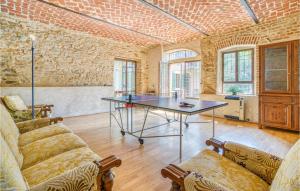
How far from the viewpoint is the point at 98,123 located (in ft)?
15.1

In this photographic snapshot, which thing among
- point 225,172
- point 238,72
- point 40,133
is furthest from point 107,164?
point 238,72

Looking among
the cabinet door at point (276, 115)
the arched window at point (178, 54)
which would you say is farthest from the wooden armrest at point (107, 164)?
the arched window at point (178, 54)

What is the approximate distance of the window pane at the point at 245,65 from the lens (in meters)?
5.05

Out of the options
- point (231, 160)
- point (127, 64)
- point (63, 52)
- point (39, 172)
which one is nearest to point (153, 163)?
point (231, 160)

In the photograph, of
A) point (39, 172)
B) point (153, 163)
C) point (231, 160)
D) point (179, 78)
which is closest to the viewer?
point (39, 172)

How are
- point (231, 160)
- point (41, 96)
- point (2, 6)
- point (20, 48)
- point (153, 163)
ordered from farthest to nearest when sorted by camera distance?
point (41, 96)
point (20, 48)
point (2, 6)
point (153, 163)
point (231, 160)

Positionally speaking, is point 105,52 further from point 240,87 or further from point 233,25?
point 240,87

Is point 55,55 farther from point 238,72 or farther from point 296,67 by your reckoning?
point 296,67

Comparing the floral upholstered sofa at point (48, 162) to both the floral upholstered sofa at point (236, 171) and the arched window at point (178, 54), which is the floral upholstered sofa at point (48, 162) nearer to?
the floral upholstered sofa at point (236, 171)

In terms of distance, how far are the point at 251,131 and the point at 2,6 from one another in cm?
676

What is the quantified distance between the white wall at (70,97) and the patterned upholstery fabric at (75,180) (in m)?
4.79

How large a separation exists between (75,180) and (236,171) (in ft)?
3.74

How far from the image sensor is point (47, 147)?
1581 mm

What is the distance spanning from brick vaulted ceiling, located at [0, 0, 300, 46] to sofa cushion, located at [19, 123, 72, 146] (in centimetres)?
283
